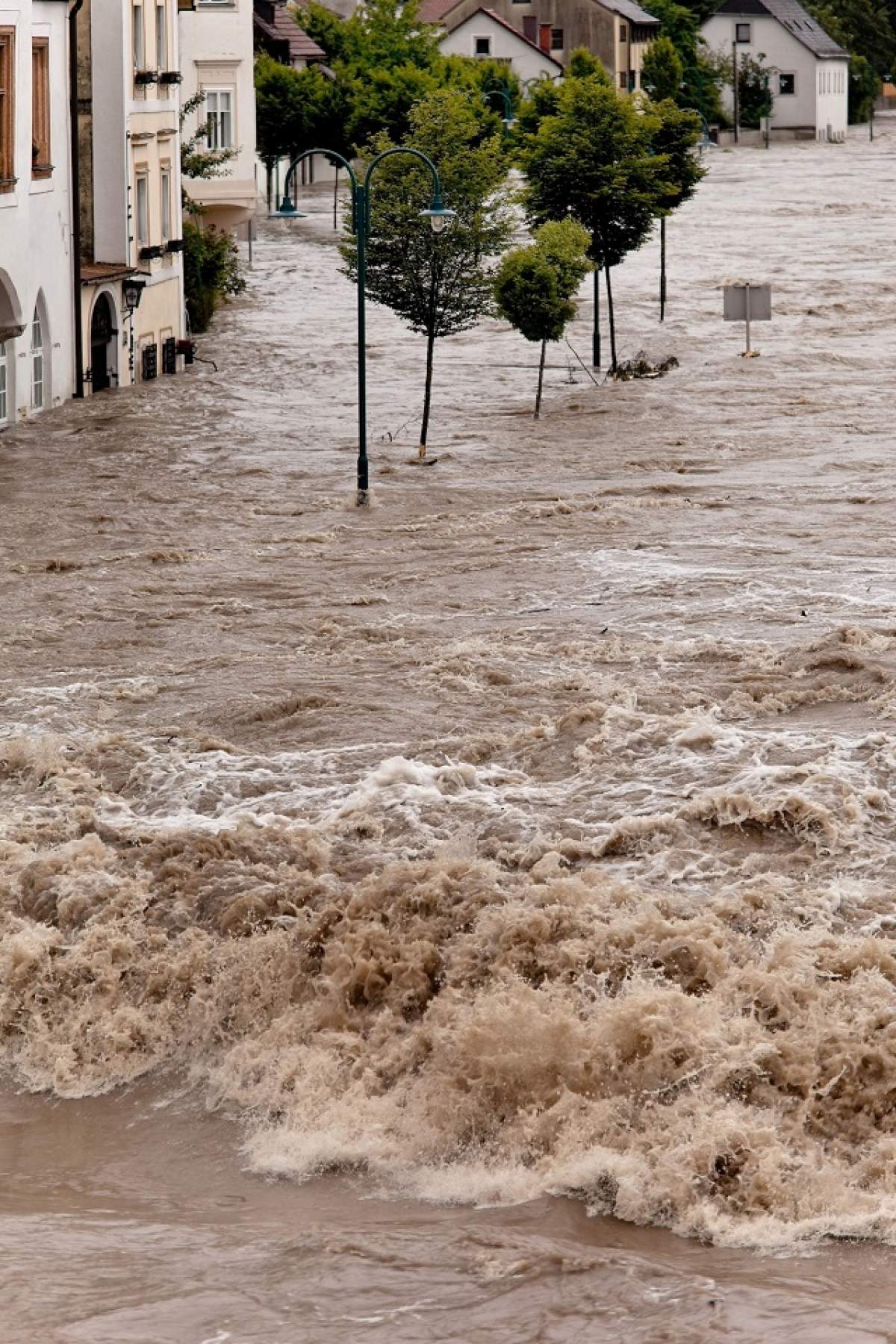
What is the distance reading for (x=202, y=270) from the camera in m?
46.4

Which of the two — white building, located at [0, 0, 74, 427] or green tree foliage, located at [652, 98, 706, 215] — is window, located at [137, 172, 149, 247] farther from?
green tree foliage, located at [652, 98, 706, 215]

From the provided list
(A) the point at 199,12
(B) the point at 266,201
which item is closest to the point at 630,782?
(A) the point at 199,12

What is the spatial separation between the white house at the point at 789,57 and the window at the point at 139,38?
77208 millimetres

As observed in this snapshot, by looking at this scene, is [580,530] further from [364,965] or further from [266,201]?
[266,201]

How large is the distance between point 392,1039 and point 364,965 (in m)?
0.76

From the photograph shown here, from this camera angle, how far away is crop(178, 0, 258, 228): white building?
47.5 m

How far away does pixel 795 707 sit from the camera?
17.4m

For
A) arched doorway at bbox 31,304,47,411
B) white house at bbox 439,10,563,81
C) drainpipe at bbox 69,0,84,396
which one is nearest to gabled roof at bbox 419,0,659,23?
white house at bbox 439,10,563,81

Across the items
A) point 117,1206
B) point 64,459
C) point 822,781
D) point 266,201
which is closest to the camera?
point 117,1206

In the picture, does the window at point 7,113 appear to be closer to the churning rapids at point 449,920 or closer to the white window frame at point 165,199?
the churning rapids at point 449,920

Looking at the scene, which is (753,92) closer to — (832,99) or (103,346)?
(832,99)

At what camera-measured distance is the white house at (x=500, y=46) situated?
3826 inches

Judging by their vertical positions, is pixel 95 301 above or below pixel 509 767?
above

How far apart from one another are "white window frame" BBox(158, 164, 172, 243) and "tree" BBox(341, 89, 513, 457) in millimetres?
9097
